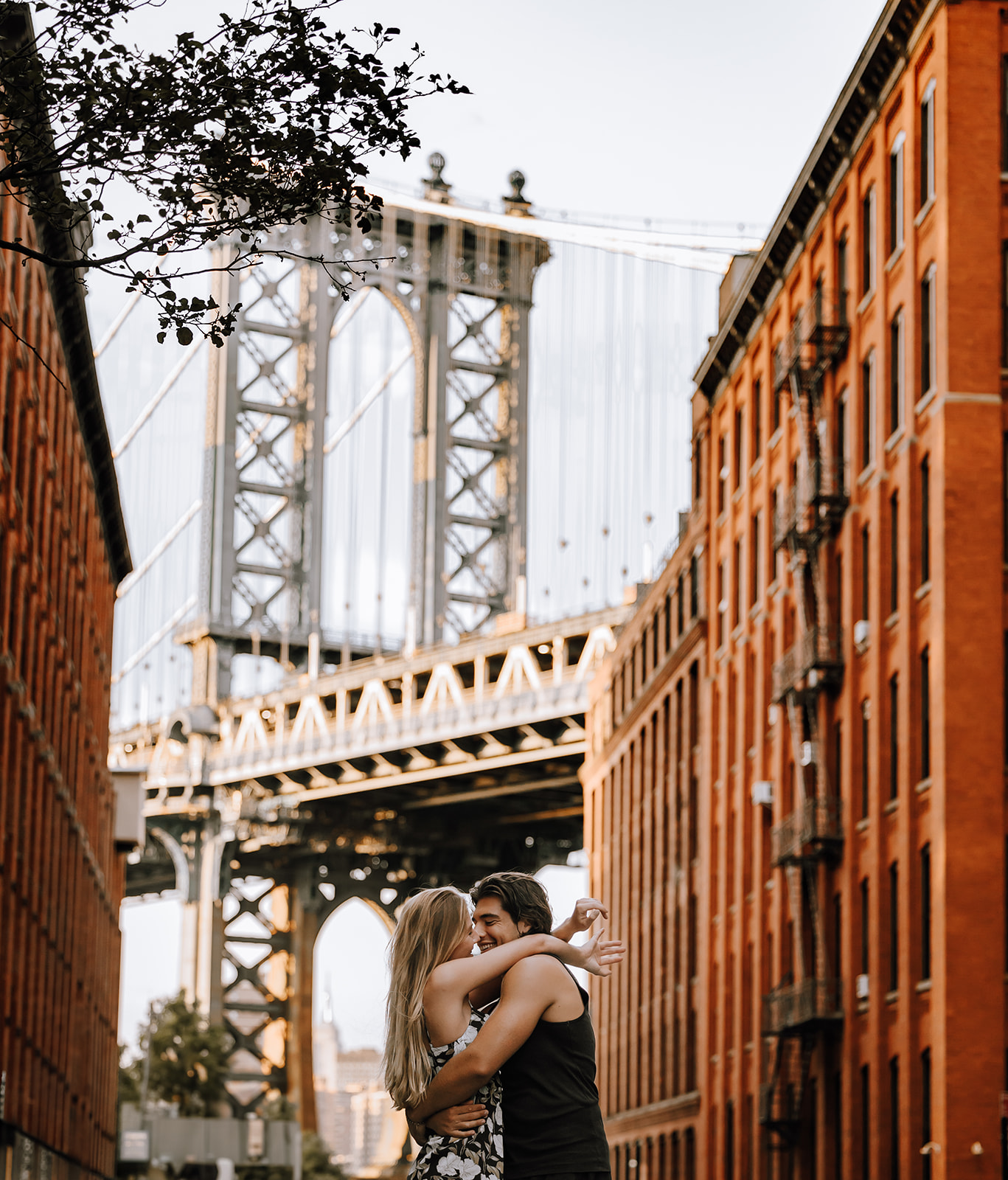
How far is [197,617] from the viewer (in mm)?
104750

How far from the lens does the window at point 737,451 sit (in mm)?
54987

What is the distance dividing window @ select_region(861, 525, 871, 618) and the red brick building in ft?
46.9

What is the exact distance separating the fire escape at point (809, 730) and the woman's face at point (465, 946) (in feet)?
114

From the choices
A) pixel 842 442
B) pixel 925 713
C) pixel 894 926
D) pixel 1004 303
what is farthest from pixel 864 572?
pixel 894 926

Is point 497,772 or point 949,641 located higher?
point 497,772

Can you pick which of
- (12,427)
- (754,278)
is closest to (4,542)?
(12,427)

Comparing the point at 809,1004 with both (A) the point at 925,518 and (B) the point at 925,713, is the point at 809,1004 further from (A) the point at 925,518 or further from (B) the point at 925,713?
(A) the point at 925,518

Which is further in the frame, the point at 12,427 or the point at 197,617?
the point at 197,617

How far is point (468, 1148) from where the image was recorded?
7027mm

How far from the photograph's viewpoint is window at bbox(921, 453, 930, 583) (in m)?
37.8

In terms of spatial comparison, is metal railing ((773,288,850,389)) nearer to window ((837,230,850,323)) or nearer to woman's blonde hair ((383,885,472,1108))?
window ((837,230,850,323))

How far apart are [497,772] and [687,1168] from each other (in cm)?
3947

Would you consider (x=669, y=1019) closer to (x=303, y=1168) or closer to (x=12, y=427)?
(x=12, y=427)

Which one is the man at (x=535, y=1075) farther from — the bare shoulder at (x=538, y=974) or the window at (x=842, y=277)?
the window at (x=842, y=277)
